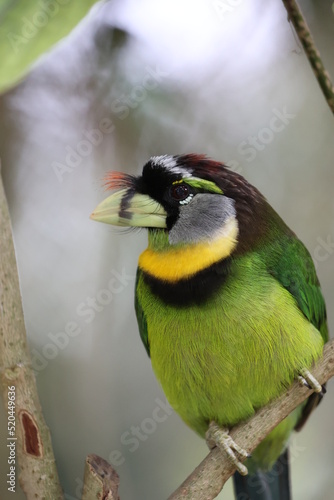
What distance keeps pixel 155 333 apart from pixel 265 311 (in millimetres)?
252

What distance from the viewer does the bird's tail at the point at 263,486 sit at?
1461 mm

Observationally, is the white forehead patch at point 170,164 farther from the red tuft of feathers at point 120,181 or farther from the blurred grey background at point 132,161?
the blurred grey background at point 132,161

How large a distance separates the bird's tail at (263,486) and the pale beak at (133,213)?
0.70 m

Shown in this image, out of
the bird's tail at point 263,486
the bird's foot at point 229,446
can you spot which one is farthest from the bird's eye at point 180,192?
the bird's tail at point 263,486

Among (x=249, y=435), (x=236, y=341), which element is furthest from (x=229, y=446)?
(x=236, y=341)

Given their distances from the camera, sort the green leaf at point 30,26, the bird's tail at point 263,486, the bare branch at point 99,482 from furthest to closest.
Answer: the bird's tail at point 263,486, the green leaf at point 30,26, the bare branch at point 99,482

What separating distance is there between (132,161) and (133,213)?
1.36 feet

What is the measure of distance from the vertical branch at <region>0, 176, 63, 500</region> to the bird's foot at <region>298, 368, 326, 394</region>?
54cm

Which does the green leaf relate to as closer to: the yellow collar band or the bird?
the bird

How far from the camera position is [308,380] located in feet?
4.00

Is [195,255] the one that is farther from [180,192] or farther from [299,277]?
[299,277]

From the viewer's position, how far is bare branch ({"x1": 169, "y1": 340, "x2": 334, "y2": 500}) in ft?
3.70

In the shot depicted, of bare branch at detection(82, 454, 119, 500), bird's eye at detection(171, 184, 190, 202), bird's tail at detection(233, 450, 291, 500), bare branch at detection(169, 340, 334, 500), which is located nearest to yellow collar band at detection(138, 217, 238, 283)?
bird's eye at detection(171, 184, 190, 202)

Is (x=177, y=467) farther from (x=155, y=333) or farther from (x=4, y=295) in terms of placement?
(x=4, y=295)
